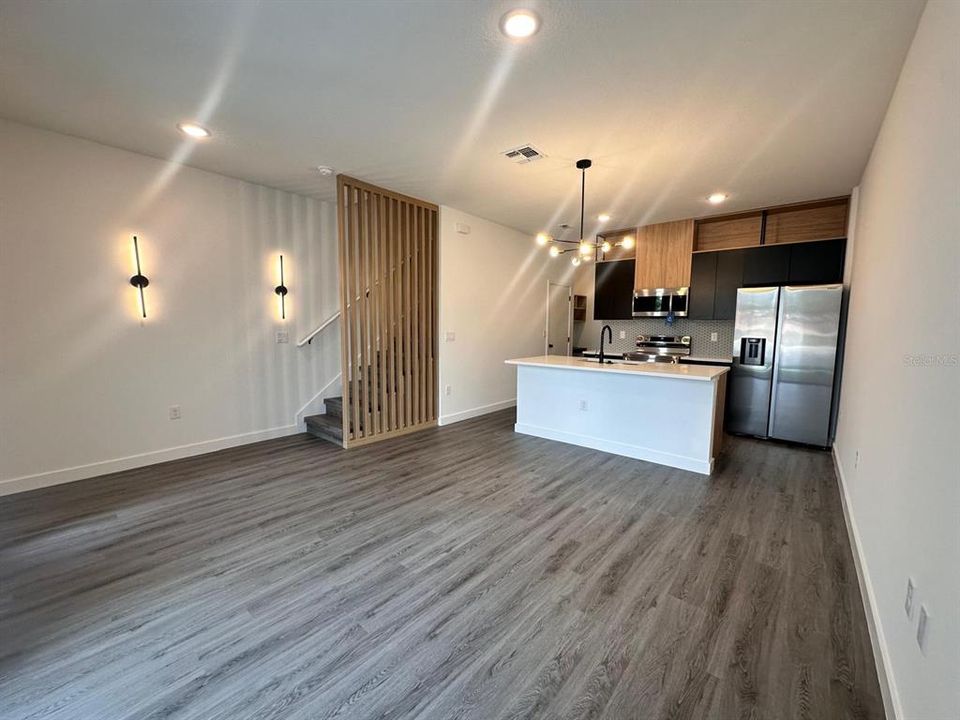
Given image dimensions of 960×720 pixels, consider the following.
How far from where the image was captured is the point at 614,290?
20.9 feet

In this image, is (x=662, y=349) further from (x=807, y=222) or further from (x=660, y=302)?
(x=807, y=222)

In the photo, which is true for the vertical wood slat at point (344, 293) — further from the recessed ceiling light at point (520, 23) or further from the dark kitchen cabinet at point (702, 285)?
the dark kitchen cabinet at point (702, 285)

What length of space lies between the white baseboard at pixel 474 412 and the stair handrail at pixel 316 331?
1.90 m

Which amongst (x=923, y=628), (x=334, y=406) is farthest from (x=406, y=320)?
(x=923, y=628)

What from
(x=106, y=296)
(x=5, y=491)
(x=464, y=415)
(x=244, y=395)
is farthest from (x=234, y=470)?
(x=464, y=415)

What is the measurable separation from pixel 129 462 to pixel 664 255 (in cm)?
680

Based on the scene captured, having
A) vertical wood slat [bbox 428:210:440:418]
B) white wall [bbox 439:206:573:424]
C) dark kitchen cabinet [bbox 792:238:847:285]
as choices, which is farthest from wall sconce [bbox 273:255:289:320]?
dark kitchen cabinet [bbox 792:238:847:285]

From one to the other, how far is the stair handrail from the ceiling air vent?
114 inches

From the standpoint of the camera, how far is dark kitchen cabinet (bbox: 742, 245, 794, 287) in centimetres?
477

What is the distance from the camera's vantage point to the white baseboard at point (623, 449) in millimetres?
3578

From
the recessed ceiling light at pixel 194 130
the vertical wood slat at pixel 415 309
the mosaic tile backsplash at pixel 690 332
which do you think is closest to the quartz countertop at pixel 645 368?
the vertical wood slat at pixel 415 309

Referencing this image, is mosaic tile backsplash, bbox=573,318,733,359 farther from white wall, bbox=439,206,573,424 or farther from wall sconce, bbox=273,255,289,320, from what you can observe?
wall sconce, bbox=273,255,289,320

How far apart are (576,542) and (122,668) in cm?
222

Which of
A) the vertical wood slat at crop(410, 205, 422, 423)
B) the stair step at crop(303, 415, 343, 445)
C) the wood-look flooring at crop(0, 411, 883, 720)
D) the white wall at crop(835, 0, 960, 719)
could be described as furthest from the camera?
the vertical wood slat at crop(410, 205, 422, 423)
